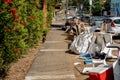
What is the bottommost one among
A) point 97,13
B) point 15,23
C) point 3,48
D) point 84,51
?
point 97,13

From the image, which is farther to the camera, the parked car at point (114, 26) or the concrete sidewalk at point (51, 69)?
the parked car at point (114, 26)

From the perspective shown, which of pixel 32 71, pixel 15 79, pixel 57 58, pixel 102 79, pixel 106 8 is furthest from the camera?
pixel 106 8

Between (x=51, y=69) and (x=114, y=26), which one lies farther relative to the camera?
(x=114, y=26)

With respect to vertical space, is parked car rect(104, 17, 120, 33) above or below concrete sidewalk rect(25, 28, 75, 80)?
below

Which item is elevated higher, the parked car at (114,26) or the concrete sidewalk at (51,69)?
the concrete sidewalk at (51,69)

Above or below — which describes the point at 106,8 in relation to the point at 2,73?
below

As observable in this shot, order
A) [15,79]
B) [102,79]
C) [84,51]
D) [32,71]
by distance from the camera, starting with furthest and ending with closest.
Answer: [84,51]
[32,71]
[15,79]
[102,79]

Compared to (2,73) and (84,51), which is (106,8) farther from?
(2,73)

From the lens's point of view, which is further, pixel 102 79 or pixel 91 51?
pixel 91 51

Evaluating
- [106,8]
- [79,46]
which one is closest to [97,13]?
[106,8]

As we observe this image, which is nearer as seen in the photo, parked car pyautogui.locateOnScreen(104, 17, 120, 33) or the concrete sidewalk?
the concrete sidewalk

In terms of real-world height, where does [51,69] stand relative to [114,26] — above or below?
above

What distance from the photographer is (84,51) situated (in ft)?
48.2

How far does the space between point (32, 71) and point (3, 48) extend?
1999 millimetres
